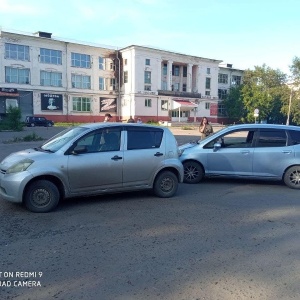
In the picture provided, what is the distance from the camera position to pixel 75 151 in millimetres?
5941

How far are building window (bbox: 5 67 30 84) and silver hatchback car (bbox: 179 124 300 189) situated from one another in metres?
44.6

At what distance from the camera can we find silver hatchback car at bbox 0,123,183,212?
5633 mm

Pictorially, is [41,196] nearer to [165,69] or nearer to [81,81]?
[81,81]

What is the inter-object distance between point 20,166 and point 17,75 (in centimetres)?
4646

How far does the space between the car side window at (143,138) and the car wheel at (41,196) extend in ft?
5.80

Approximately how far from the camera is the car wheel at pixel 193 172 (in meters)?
8.75

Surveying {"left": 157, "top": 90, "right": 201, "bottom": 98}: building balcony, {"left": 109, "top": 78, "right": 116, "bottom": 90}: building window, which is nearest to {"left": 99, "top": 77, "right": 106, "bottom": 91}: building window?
{"left": 109, "top": 78, "right": 116, "bottom": 90}: building window

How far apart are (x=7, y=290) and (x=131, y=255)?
59.2 inches

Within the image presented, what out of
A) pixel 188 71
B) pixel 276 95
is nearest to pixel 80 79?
pixel 188 71

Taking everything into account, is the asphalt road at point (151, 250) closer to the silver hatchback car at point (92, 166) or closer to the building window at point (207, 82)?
the silver hatchback car at point (92, 166)

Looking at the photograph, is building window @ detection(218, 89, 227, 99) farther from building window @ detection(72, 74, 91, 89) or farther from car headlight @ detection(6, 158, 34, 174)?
car headlight @ detection(6, 158, 34, 174)

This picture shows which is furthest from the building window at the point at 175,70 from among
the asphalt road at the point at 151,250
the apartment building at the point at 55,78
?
the asphalt road at the point at 151,250

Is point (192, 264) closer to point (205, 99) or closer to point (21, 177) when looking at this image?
point (21, 177)

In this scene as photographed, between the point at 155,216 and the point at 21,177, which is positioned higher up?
the point at 21,177
